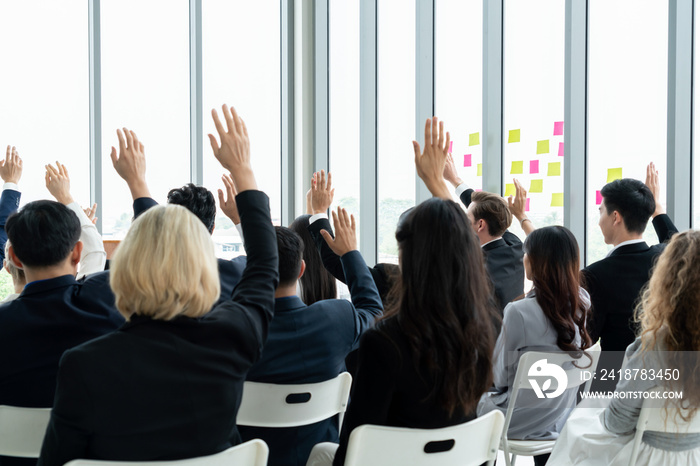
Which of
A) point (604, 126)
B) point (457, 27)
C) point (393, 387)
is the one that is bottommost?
point (393, 387)

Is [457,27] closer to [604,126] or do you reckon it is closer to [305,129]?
[604,126]

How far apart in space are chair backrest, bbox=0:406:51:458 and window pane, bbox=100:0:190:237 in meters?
4.03

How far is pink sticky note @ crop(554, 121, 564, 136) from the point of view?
3.63 metres

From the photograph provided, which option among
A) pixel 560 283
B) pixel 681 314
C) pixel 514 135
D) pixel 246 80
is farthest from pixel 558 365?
pixel 246 80

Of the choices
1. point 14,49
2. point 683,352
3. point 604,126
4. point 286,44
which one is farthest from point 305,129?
point 683,352

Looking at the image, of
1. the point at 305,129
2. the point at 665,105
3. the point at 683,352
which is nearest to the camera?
the point at 683,352

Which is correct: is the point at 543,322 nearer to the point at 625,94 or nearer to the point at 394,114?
the point at 625,94

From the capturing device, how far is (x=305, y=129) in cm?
602

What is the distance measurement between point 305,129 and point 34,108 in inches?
94.8

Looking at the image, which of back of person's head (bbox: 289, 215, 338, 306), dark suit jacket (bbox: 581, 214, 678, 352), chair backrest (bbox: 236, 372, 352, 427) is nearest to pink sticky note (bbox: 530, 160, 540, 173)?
dark suit jacket (bbox: 581, 214, 678, 352)

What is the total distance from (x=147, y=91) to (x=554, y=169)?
150 inches

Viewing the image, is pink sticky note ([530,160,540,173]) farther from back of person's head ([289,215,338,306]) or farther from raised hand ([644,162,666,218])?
back of person's head ([289,215,338,306])

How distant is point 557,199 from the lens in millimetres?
3648

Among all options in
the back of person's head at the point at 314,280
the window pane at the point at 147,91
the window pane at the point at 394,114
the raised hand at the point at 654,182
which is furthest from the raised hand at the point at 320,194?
the window pane at the point at 147,91
